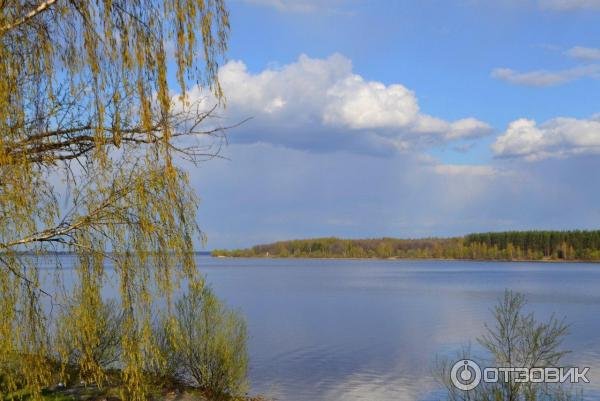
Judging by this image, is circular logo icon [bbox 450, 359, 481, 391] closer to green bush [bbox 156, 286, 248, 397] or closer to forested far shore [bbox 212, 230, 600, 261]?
green bush [bbox 156, 286, 248, 397]

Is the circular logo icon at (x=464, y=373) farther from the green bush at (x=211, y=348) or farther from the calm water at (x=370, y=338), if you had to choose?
the green bush at (x=211, y=348)

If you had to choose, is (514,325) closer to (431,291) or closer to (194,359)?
(194,359)

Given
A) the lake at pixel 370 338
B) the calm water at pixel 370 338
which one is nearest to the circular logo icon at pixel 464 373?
the calm water at pixel 370 338

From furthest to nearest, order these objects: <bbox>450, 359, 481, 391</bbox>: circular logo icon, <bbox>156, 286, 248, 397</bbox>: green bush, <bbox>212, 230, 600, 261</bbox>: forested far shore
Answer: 1. <bbox>212, 230, 600, 261</bbox>: forested far shore
2. <bbox>450, 359, 481, 391</bbox>: circular logo icon
3. <bbox>156, 286, 248, 397</bbox>: green bush

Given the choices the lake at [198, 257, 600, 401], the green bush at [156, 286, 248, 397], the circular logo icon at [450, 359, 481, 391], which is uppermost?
the green bush at [156, 286, 248, 397]

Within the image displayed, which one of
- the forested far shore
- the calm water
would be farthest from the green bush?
the forested far shore

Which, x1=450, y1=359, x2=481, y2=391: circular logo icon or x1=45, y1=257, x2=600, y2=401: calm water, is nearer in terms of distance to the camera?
x1=450, y1=359, x2=481, y2=391: circular logo icon

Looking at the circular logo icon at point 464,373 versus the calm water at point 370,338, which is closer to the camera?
the circular logo icon at point 464,373

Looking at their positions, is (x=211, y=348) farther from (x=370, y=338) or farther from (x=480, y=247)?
(x=480, y=247)

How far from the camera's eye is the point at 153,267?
208 inches

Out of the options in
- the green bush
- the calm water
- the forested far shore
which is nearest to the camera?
the green bush

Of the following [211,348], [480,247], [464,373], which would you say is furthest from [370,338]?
[480,247]

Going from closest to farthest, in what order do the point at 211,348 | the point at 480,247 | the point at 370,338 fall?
the point at 211,348 < the point at 370,338 < the point at 480,247

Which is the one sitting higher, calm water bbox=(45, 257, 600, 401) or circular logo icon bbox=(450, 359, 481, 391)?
circular logo icon bbox=(450, 359, 481, 391)
